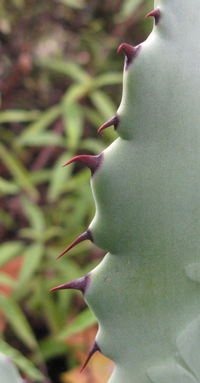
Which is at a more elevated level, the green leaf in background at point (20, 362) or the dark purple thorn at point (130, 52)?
the dark purple thorn at point (130, 52)

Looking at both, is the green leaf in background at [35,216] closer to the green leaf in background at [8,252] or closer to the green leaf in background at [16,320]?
the green leaf in background at [8,252]

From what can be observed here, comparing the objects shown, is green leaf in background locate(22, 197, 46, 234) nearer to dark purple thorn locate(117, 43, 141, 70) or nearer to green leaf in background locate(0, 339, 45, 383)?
green leaf in background locate(0, 339, 45, 383)

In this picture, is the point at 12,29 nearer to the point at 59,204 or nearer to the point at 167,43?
the point at 59,204

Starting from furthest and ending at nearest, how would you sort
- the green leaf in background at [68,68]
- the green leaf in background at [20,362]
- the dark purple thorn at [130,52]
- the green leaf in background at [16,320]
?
the green leaf in background at [68,68]
the green leaf in background at [16,320]
the green leaf in background at [20,362]
the dark purple thorn at [130,52]

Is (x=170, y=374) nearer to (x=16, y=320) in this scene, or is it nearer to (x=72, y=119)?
(x=16, y=320)

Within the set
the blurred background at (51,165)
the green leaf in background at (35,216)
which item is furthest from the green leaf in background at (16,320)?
the green leaf in background at (35,216)

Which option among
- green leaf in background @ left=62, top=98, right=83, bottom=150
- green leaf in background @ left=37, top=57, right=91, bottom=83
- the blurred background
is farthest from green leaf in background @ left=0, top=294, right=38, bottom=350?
green leaf in background @ left=37, top=57, right=91, bottom=83
